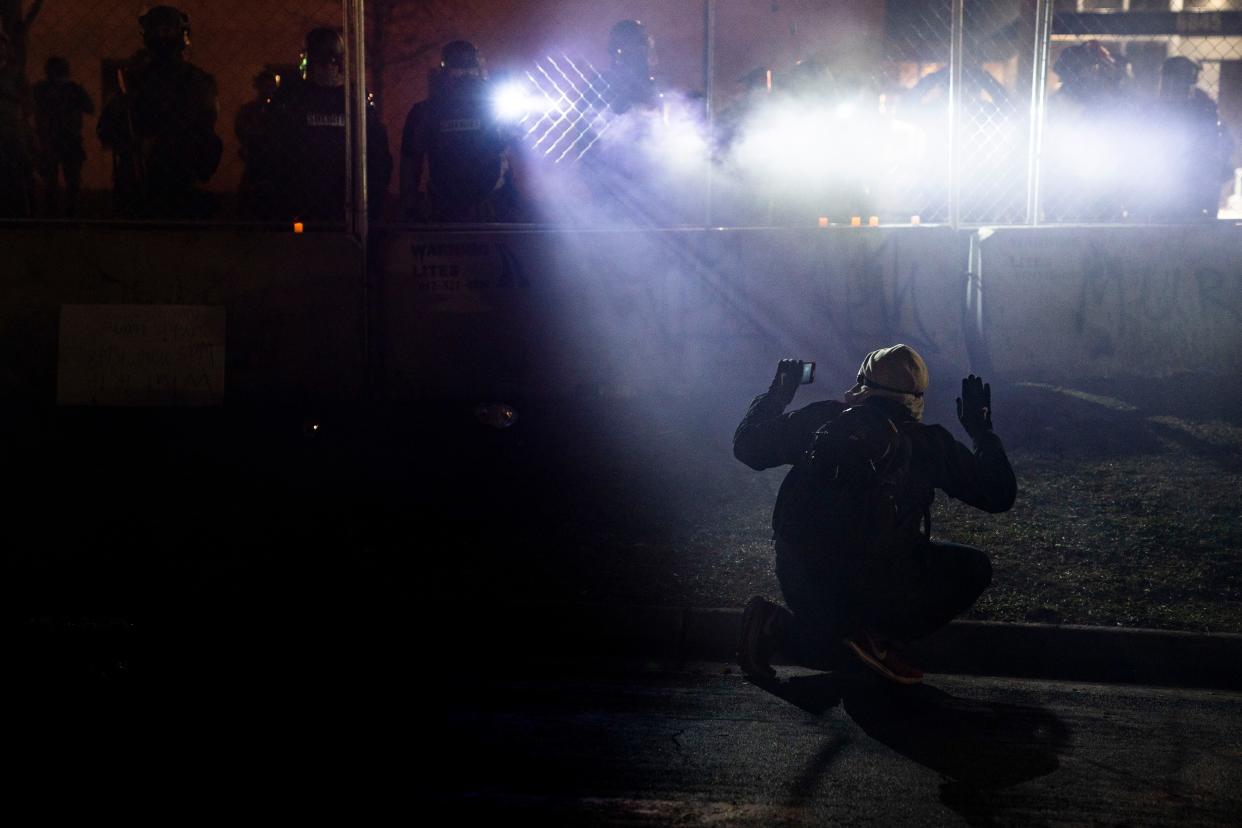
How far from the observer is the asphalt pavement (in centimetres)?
416

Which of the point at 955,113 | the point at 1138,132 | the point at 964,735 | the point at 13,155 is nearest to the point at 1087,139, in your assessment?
the point at 1138,132

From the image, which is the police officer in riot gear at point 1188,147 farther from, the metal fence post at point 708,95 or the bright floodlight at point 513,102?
the bright floodlight at point 513,102

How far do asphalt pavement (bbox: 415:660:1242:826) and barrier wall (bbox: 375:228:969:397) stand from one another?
3.84 metres

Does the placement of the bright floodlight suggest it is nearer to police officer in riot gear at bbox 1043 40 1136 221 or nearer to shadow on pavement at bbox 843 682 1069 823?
police officer in riot gear at bbox 1043 40 1136 221

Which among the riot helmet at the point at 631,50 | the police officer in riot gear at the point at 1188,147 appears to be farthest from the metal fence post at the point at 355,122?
the police officer in riot gear at the point at 1188,147

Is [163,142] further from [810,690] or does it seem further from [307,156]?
[810,690]

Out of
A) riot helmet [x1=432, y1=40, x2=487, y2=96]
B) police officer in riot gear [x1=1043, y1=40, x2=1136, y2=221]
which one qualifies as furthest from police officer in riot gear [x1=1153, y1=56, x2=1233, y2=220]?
riot helmet [x1=432, y1=40, x2=487, y2=96]

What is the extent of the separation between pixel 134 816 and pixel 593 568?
10.1ft

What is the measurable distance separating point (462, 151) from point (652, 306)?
1.68 m

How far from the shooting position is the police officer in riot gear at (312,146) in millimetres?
9289

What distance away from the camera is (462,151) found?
968cm

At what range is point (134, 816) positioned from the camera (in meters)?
3.99

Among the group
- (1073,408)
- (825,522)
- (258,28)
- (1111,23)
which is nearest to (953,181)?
(1073,408)

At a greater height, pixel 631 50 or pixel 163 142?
pixel 631 50
